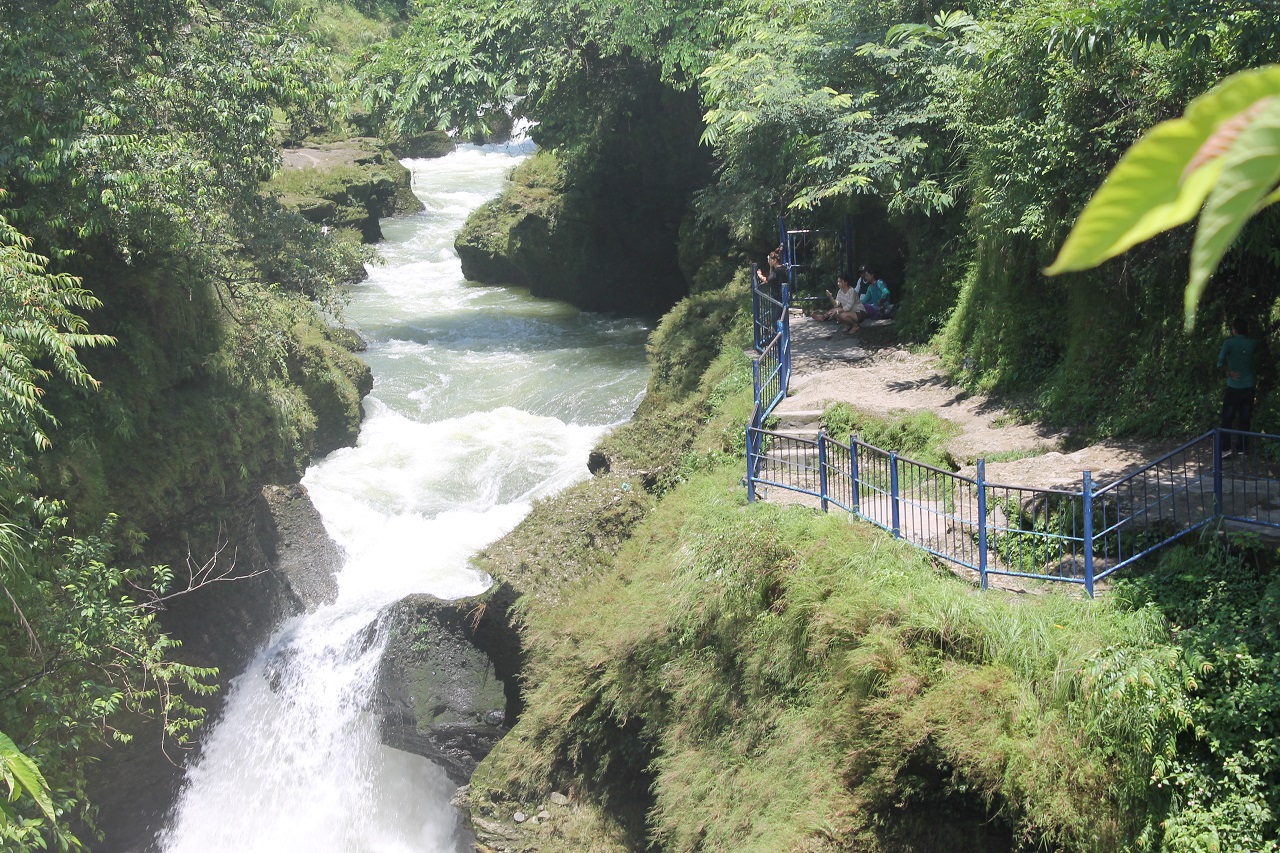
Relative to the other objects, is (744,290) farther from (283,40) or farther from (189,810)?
(189,810)

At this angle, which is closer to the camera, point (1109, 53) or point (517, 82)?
point (1109, 53)

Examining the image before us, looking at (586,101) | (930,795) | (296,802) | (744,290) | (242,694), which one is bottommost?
(296,802)

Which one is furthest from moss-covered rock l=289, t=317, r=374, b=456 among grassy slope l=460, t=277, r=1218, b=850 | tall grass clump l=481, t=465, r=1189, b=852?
tall grass clump l=481, t=465, r=1189, b=852

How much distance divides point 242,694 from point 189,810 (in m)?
1.66

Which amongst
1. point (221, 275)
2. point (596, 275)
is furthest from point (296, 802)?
point (596, 275)

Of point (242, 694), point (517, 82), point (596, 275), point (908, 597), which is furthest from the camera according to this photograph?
point (596, 275)

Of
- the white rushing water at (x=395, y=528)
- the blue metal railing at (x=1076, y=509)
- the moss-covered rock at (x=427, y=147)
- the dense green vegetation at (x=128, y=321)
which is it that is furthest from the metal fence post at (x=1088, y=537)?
the moss-covered rock at (x=427, y=147)

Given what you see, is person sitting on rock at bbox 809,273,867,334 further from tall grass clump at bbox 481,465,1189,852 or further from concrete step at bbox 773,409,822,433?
tall grass clump at bbox 481,465,1189,852

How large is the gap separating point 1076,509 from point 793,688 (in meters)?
2.94

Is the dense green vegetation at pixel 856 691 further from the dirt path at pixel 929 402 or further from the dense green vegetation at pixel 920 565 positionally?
the dirt path at pixel 929 402

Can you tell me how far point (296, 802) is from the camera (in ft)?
45.9

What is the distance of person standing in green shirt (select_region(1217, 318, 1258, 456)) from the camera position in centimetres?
913

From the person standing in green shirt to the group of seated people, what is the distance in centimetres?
844

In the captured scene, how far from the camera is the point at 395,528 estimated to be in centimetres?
1752
